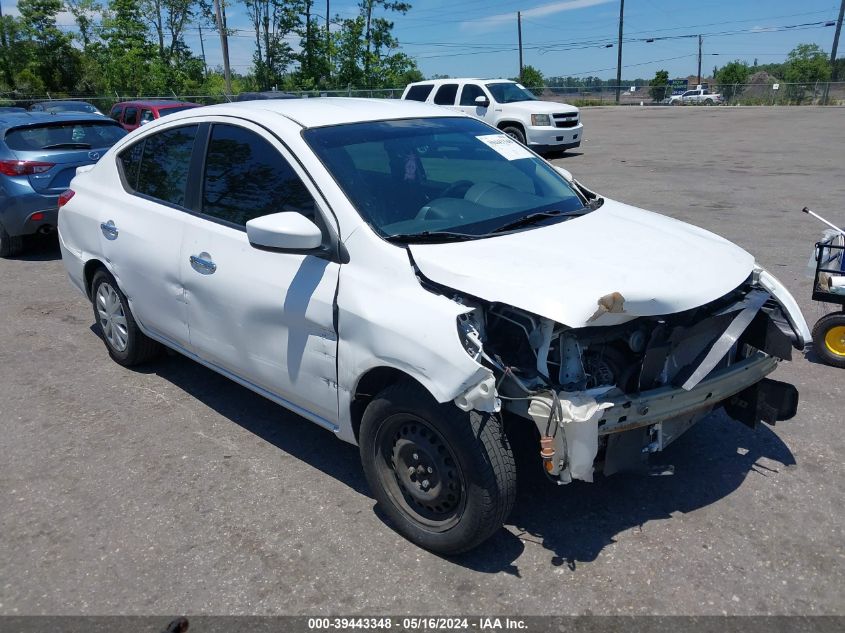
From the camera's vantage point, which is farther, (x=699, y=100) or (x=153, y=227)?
(x=699, y=100)

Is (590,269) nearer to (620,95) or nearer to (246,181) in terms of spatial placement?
(246,181)

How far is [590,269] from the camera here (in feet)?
10.2

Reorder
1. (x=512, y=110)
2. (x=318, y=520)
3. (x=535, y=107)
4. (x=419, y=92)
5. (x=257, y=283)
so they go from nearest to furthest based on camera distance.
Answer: (x=318, y=520), (x=257, y=283), (x=535, y=107), (x=512, y=110), (x=419, y=92)

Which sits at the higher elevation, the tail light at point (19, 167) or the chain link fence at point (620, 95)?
the chain link fence at point (620, 95)

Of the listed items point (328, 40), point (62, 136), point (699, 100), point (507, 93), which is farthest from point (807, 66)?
point (62, 136)

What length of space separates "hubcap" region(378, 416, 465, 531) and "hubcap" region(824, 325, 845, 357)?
3411 mm

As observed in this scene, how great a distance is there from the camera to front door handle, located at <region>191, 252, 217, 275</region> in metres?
4.01

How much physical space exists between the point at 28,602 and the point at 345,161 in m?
2.43

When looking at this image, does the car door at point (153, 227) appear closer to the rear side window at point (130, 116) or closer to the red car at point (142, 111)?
the red car at point (142, 111)

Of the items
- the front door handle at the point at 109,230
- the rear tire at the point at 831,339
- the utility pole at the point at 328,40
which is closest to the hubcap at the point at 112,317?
the front door handle at the point at 109,230

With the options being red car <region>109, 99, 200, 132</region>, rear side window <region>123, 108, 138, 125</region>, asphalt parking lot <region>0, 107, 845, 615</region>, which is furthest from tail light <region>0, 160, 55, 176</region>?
rear side window <region>123, 108, 138, 125</region>

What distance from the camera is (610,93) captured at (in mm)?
61844

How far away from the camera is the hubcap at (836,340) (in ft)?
16.7

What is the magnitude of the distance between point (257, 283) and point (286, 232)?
1.77 feet
